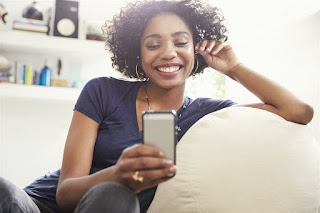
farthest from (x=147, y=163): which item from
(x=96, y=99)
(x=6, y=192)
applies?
(x=96, y=99)

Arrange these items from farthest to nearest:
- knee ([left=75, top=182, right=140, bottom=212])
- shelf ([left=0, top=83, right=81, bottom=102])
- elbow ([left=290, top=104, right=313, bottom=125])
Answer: shelf ([left=0, top=83, right=81, bottom=102]) < elbow ([left=290, top=104, right=313, bottom=125]) < knee ([left=75, top=182, right=140, bottom=212])

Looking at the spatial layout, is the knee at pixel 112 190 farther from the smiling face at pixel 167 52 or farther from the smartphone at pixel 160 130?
the smiling face at pixel 167 52

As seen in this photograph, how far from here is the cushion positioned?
96 centimetres

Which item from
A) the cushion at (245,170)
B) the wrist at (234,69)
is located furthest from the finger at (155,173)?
the wrist at (234,69)

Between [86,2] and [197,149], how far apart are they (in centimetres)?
242

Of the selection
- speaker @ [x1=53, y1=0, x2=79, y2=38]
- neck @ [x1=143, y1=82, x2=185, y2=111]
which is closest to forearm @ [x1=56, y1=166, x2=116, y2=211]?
neck @ [x1=143, y1=82, x2=185, y2=111]

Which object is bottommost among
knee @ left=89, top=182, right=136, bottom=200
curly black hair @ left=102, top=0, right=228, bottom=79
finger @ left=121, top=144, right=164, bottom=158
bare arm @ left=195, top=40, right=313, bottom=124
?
knee @ left=89, top=182, right=136, bottom=200

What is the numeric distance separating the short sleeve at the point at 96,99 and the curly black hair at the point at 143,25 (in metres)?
0.22

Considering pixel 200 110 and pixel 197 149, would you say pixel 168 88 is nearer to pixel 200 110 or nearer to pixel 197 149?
pixel 200 110

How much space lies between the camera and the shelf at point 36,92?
2.72 m

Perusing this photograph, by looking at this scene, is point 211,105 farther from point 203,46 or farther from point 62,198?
point 62,198

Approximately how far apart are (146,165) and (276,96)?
0.64 metres

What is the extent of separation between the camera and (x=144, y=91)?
134cm

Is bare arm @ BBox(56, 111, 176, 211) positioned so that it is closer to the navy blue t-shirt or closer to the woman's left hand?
the navy blue t-shirt
